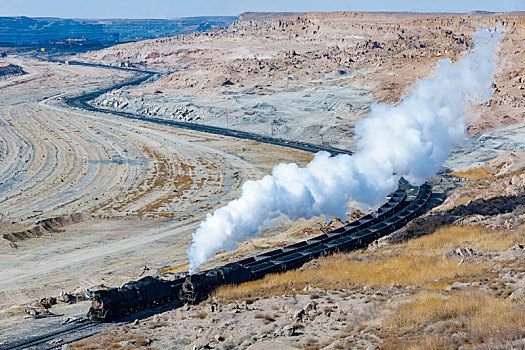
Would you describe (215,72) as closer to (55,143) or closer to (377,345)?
(55,143)

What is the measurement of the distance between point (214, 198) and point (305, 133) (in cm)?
4200

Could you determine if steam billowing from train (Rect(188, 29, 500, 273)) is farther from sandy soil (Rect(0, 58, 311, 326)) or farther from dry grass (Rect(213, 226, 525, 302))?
sandy soil (Rect(0, 58, 311, 326))

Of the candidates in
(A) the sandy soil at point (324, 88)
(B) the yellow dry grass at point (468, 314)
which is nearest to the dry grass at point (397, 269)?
(B) the yellow dry grass at point (468, 314)

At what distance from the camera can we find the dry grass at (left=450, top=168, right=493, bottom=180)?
77.6 meters

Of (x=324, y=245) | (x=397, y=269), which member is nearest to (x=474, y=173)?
(x=324, y=245)

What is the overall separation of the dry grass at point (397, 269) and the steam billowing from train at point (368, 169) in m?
4.28

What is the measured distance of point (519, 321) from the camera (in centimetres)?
2380

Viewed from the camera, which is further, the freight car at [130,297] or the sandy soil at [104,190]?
the sandy soil at [104,190]

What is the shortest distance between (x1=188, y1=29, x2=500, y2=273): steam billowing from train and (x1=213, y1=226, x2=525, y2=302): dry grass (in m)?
4.28

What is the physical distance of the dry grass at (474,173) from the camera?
7762cm

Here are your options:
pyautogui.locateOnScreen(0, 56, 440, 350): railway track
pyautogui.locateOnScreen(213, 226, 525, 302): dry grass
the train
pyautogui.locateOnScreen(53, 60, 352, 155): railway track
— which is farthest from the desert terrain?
pyautogui.locateOnScreen(53, 60, 352, 155): railway track

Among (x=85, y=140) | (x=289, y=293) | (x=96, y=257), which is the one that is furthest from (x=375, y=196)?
(x=85, y=140)

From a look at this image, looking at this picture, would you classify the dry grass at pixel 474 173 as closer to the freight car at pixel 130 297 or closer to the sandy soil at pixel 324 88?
the sandy soil at pixel 324 88

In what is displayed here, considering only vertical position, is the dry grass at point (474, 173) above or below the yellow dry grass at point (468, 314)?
below
